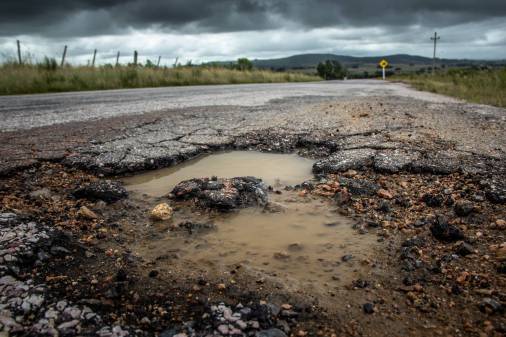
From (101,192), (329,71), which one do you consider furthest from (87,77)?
(329,71)

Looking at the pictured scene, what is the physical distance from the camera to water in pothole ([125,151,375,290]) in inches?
71.9

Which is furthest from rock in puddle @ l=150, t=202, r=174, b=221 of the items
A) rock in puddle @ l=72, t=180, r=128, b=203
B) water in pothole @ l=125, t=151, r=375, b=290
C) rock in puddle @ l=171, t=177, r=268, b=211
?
rock in puddle @ l=72, t=180, r=128, b=203

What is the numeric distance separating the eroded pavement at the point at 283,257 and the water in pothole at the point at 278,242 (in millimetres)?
41

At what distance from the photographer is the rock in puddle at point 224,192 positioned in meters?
2.57

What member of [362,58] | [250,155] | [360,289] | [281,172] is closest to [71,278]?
[360,289]

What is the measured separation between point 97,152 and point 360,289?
2846 millimetres

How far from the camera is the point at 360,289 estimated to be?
1637mm

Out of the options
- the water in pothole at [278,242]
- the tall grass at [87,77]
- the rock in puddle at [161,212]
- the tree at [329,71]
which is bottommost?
the water in pothole at [278,242]

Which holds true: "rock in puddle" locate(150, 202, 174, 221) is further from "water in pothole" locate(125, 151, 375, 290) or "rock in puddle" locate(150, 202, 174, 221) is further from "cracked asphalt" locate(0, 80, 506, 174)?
"cracked asphalt" locate(0, 80, 506, 174)

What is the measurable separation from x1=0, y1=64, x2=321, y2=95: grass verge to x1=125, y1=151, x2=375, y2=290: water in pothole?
33.1 ft

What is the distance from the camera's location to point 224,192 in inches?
104

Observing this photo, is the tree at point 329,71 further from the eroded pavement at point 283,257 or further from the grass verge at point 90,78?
the eroded pavement at point 283,257

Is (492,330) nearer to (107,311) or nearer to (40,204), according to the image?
(107,311)

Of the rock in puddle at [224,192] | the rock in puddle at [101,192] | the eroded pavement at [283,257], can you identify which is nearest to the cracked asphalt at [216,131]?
the eroded pavement at [283,257]
